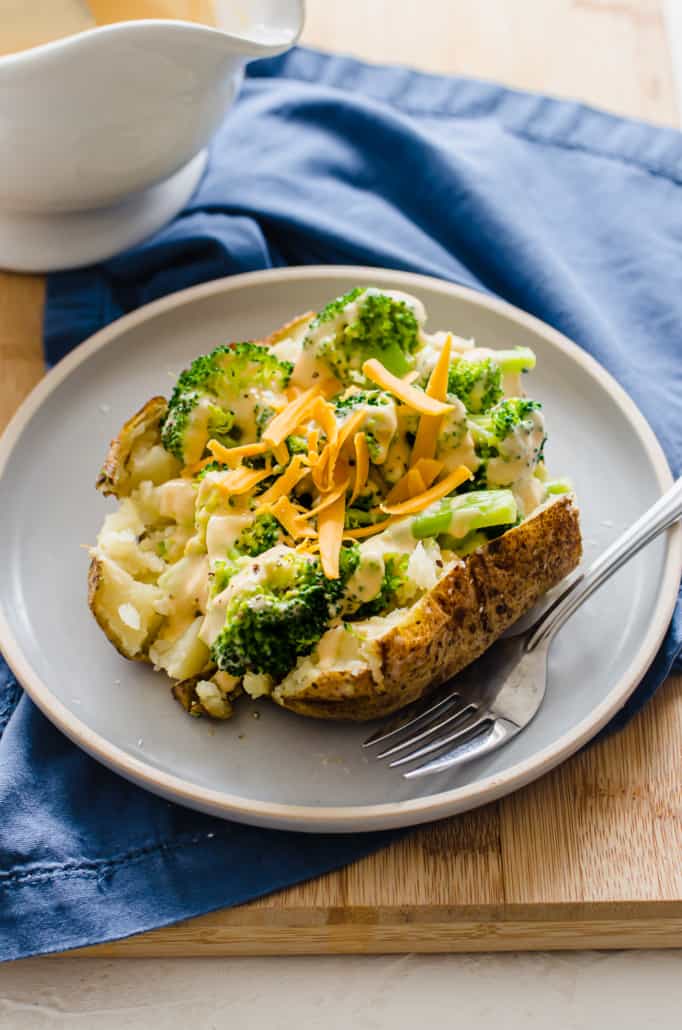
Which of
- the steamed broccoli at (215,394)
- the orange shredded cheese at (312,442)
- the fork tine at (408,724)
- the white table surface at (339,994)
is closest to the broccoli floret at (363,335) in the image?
the steamed broccoli at (215,394)

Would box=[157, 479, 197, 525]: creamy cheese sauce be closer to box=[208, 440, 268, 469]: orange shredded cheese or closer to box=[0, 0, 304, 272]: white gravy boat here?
box=[208, 440, 268, 469]: orange shredded cheese

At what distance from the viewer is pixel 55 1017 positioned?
2.16m

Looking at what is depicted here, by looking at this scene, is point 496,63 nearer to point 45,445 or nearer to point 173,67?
point 173,67

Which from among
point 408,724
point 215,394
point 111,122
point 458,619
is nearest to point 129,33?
point 111,122

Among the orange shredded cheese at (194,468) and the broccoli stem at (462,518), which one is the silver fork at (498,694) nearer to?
the broccoli stem at (462,518)

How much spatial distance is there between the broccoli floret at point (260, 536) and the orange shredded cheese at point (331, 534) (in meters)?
0.08

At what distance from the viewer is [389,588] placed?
217 cm

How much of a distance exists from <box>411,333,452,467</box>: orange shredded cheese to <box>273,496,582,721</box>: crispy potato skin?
0.73 feet

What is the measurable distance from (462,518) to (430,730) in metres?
0.41

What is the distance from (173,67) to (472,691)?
1508 mm

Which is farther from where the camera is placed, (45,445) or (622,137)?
(622,137)

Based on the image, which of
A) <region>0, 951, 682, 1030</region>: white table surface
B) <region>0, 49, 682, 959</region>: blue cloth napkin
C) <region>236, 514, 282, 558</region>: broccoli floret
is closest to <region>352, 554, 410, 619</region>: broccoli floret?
<region>236, 514, 282, 558</region>: broccoli floret

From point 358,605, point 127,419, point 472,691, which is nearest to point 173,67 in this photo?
point 127,419

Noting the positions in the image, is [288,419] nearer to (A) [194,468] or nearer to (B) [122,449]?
(A) [194,468]
